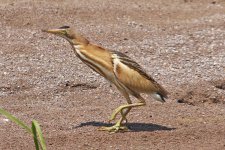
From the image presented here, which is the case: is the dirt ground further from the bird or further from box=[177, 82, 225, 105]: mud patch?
the bird

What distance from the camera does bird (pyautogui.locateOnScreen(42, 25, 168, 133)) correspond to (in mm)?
7684

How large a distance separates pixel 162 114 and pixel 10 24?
4671 mm

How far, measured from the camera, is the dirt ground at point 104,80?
7585 mm

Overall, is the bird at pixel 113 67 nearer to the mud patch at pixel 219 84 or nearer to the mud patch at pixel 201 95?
the mud patch at pixel 201 95

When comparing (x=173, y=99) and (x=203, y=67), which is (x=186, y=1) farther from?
(x=173, y=99)

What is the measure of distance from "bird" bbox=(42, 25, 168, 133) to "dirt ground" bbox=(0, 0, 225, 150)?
272mm

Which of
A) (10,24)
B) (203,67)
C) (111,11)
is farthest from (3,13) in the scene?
(203,67)

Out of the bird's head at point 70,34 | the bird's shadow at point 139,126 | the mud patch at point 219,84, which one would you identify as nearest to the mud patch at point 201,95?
the mud patch at point 219,84

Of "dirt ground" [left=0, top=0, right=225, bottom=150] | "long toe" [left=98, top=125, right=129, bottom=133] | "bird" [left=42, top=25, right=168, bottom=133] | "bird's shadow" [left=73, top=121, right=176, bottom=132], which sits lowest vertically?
"dirt ground" [left=0, top=0, right=225, bottom=150]

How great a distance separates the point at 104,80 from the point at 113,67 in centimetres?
233

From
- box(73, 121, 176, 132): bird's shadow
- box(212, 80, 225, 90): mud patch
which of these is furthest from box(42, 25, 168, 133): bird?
box(212, 80, 225, 90): mud patch

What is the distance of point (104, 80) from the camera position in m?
10.0

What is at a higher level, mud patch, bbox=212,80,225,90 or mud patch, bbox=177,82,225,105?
mud patch, bbox=177,82,225,105

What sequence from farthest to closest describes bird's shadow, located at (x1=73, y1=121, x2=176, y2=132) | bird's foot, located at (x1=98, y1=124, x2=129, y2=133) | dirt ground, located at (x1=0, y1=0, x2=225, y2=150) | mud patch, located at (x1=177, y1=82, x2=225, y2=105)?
mud patch, located at (x1=177, y1=82, x2=225, y2=105)
bird's shadow, located at (x1=73, y1=121, x2=176, y2=132)
bird's foot, located at (x1=98, y1=124, x2=129, y2=133)
dirt ground, located at (x1=0, y1=0, x2=225, y2=150)
